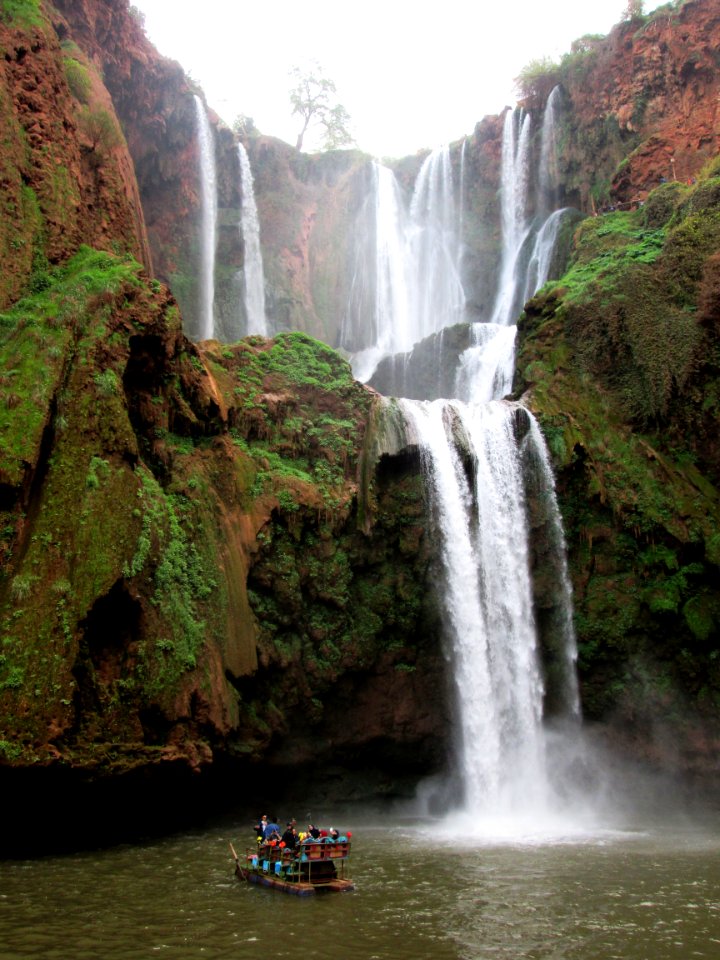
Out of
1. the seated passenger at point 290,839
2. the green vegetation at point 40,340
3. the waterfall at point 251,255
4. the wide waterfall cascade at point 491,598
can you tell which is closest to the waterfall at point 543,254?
the waterfall at point 251,255

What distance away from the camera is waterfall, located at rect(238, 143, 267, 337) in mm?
37250

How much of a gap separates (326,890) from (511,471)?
12.9 meters

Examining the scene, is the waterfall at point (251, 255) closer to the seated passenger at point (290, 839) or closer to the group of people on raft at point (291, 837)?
the group of people on raft at point (291, 837)

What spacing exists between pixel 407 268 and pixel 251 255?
8619mm

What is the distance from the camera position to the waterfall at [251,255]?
37.2 metres

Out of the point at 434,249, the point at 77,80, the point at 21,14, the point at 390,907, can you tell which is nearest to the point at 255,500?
the point at 390,907

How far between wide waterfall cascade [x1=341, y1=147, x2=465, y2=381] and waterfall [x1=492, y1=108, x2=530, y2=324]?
9.12 feet

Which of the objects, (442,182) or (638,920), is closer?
(638,920)

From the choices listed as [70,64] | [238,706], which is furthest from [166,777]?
[70,64]

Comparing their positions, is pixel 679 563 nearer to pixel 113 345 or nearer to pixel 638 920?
pixel 638 920

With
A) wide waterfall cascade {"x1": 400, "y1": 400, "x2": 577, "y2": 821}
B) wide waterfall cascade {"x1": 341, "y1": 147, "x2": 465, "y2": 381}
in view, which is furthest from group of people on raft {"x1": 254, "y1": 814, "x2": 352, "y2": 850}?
wide waterfall cascade {"x1": 341, "y1": 147, "x2": 465, "y2": 381}

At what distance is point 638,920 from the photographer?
10000 mm

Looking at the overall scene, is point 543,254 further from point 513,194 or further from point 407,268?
point 407,268

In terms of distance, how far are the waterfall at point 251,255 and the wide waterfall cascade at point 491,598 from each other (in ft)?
55.9
